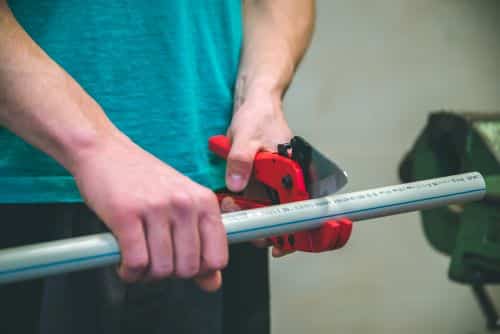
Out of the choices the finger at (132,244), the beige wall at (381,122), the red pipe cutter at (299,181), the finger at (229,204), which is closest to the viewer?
the finger at (132,244)

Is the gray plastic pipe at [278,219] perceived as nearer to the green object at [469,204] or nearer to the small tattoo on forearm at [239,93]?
the small tattoo on forearm at [239,93]

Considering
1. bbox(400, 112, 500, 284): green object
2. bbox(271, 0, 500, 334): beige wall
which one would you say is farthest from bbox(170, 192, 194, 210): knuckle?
bbox(271, 0, 500, 334): beige wall

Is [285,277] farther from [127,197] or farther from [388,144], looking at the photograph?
[127,197]

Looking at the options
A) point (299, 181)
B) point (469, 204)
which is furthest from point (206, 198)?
point (469, 204)

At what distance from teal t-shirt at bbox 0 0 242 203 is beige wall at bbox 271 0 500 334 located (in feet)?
3.48

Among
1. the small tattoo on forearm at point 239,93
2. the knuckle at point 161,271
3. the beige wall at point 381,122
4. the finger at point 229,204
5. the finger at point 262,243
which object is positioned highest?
the small tattoo on forearm at point 239,93

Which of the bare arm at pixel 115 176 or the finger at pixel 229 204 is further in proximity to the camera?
the finger at pixel 229 204

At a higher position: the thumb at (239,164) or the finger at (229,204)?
the thumb at (239,164)

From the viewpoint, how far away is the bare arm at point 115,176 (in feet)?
1.57

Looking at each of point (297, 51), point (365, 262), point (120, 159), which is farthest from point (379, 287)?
point (120, 159)

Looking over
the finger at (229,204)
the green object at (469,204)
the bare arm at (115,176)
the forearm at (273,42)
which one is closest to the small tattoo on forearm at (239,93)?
the forearm at (273,42)

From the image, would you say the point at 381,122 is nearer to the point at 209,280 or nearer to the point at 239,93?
the point at 239,93

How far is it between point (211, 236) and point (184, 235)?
3 centimetres

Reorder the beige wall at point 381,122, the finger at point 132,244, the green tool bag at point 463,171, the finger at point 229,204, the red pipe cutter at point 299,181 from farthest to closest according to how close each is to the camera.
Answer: the beige wall at point 381,122, the green tool bag at point 463,171, the finger at point 229,204, the red pipe cutter at point 299,181, the finger at point 132,244
